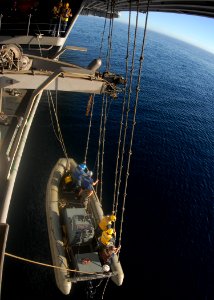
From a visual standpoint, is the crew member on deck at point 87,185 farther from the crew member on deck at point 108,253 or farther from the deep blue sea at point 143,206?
the deep blue sea at point 143,206

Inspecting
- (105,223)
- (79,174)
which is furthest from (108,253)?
(79,174)

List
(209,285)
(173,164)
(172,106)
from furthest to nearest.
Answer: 1. (172,106)
2. (173,164)
3. (209,285)

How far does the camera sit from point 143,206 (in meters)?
24.2

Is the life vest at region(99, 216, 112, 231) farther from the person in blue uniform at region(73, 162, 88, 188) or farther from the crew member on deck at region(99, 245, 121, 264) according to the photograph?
the person in blue uniform at region(73, 162, 88, 188)

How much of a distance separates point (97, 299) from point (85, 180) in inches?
282

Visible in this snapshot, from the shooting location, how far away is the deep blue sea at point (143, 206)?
17.5 metres

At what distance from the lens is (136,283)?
1789 centimetres

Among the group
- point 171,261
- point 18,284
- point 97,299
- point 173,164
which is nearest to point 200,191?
point 173,164

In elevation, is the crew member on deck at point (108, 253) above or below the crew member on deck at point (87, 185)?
below

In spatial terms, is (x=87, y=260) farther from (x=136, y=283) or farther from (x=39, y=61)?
(x=39, y=61)

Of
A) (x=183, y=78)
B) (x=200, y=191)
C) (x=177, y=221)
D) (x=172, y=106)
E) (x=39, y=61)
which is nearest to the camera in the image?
(x=39, y=61)

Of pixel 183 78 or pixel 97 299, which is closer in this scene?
pixel 97 299

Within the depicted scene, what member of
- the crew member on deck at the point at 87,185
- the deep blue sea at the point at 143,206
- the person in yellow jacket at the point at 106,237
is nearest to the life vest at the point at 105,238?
the person in yellow jacket at the point at 106,237

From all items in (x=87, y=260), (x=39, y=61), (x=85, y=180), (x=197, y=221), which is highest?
(x=39, y=61)
